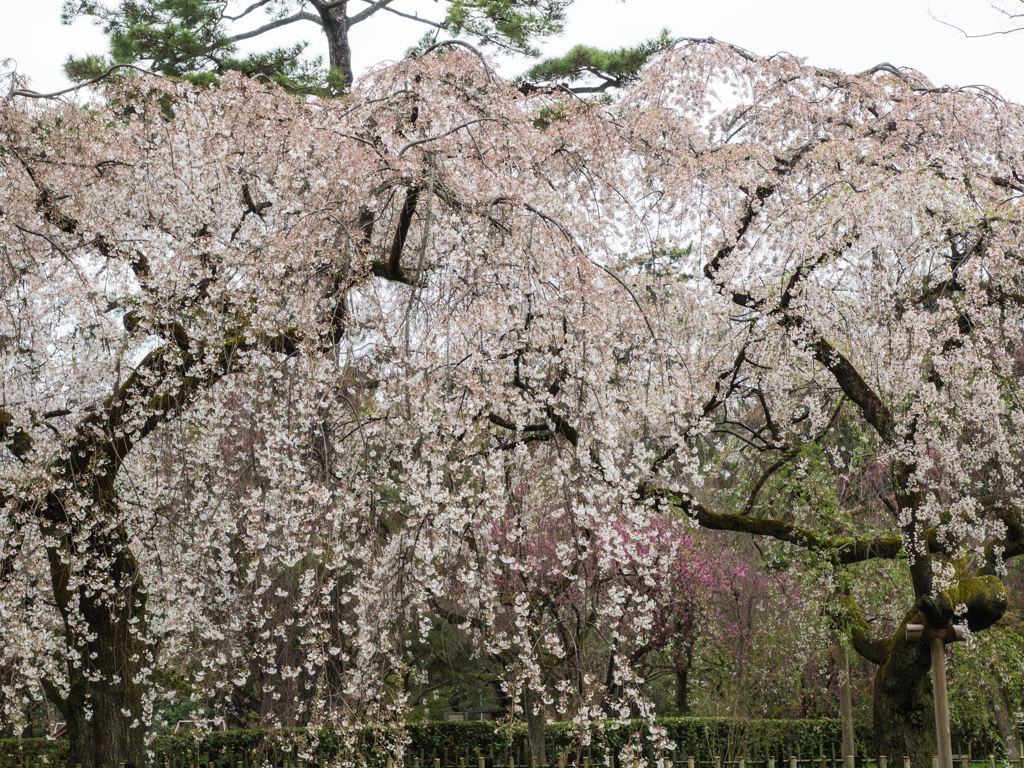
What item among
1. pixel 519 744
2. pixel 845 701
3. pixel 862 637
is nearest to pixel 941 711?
pixel 862 637

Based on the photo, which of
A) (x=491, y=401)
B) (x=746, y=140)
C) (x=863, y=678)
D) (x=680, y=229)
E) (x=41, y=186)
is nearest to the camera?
(x=491, y=401)

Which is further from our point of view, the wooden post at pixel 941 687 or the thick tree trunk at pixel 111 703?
the thick tree trunk at pixel 111 703

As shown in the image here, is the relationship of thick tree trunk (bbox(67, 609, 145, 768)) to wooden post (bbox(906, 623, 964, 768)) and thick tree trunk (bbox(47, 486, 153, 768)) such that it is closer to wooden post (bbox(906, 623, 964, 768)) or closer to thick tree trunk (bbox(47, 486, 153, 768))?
thick tree trunk (bbox(47, 486, 153, 768))

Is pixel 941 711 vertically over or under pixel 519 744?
over

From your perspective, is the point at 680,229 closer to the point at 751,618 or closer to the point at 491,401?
the point at 491,401

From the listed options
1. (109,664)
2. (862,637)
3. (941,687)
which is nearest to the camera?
(941,687)

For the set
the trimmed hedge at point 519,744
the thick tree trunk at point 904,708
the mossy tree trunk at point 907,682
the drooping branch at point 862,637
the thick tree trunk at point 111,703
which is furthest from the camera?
the trimmed hedge at point 519,744

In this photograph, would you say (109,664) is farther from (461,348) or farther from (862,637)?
(862,637)

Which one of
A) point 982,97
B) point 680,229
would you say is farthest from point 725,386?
point 982,97

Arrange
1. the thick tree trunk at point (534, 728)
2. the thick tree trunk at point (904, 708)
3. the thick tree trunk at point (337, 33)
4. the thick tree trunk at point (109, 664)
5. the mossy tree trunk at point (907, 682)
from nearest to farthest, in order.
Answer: the thick tree trunk at point (109, 664) → the mossy tree trunk at point (907, 682) → the thick tree trunk at point (904, 708) → the thick tree trunk at point (534, 728) → the thick tree trunk at point (337, 33)

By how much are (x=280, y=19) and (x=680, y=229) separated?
4971mm

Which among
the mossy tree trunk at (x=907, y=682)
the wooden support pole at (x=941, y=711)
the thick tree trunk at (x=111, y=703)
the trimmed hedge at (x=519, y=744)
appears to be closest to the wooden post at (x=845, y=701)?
the trimmed hedge at (x=519, y=744)

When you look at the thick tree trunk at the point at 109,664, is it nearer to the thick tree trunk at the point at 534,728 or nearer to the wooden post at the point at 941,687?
the thick tree trunk at the point at 534,728

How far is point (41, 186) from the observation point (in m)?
5.70
